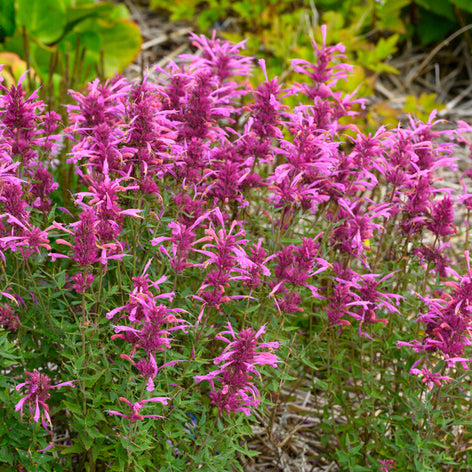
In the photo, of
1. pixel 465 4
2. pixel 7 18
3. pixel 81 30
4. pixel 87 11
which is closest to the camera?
pixel 7 18

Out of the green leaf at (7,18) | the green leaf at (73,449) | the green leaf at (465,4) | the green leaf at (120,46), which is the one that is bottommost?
the green leaf at (73,449)

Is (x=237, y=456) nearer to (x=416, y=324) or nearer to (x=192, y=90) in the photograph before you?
(x=416, y=324)

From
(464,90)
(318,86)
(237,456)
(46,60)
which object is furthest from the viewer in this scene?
(464,90)

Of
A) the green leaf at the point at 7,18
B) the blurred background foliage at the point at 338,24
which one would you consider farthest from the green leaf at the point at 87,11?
the blurred background foliage at the point at 338,24

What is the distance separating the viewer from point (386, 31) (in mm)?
6719

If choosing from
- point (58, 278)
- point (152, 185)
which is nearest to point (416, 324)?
point (152, 185)

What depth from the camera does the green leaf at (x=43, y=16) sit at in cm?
534

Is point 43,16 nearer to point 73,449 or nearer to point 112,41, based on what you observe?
point 112,41

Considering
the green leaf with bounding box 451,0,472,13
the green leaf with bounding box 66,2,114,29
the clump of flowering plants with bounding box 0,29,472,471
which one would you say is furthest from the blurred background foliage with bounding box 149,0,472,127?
the clump of flowering plants with bounding box 0,29,472,471

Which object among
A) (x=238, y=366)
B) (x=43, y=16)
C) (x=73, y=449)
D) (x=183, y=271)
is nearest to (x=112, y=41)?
(x=43, y=16)

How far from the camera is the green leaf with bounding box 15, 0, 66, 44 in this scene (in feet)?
17.5

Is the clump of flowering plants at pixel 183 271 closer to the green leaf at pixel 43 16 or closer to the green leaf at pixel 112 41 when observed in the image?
the green leaf at pixel 112 41

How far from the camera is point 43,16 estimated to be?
538cm

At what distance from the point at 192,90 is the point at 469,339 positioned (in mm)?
1281
